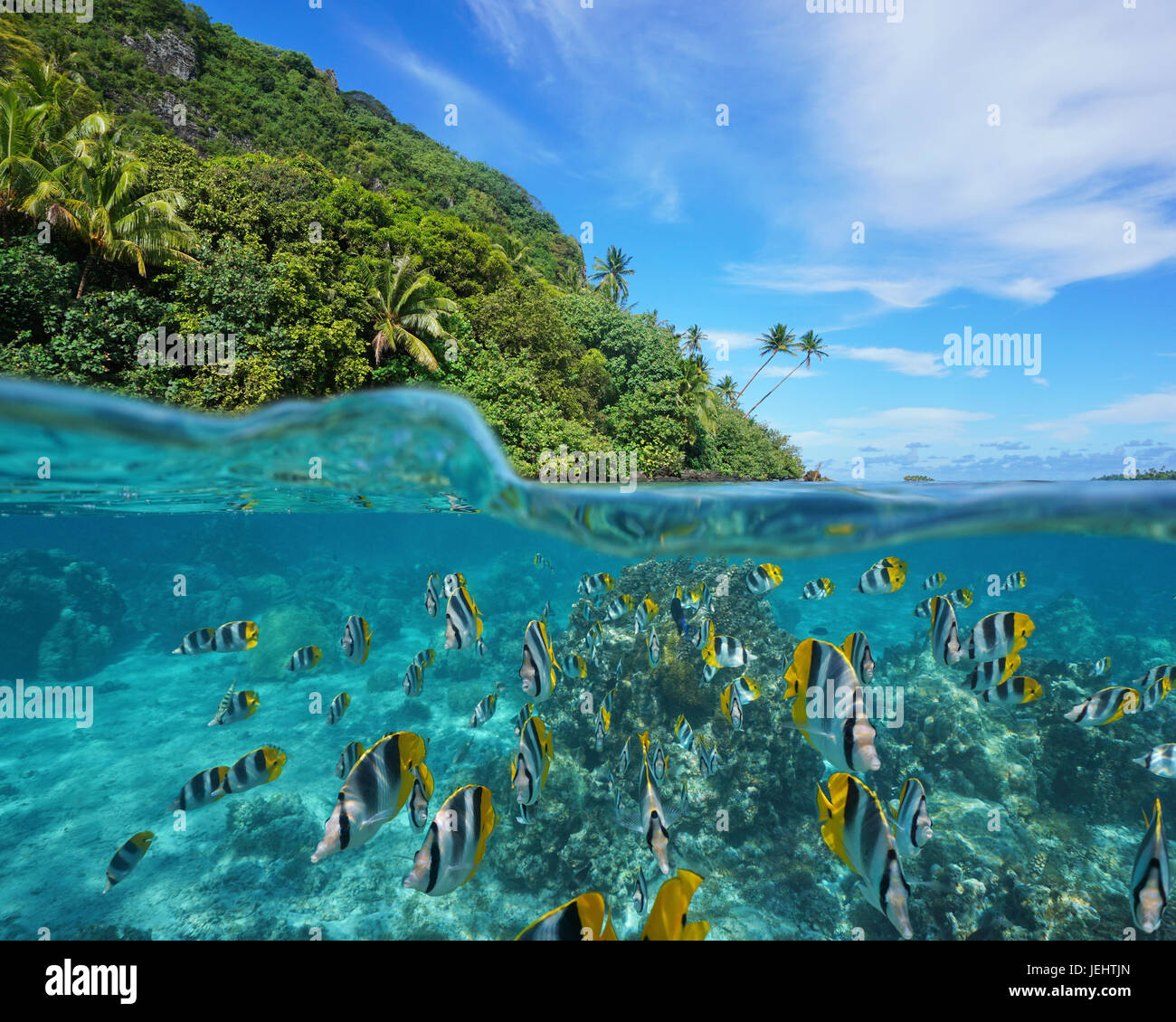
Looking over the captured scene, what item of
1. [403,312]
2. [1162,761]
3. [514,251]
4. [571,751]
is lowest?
[571,751]

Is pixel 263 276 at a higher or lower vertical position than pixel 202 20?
lower

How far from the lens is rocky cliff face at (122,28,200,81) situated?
4662 cm

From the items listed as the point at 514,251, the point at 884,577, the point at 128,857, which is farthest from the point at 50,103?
the point at 884,577

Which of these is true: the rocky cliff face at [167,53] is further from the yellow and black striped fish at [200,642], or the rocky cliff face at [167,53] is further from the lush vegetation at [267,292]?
A: the yellow and black striped fish at [200,642]

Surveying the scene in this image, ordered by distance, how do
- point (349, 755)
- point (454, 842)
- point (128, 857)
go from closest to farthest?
1. point (454, 842)
2. point (128, 857)
3. point (349, 755)

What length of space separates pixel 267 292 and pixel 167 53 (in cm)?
5104

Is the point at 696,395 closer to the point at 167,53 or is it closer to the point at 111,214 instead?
the point at 111,214

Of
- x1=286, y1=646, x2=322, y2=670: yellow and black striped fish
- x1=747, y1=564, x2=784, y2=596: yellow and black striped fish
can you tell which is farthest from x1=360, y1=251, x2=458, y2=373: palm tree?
x1=747, y1=564, x2=784, y2=596: yellow and black striped fish

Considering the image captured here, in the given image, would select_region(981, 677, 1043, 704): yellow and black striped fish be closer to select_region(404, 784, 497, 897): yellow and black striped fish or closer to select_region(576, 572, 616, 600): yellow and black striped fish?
select_region(576, 572, 616, 600): yellow and black striped fish

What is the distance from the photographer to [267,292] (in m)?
18.8
